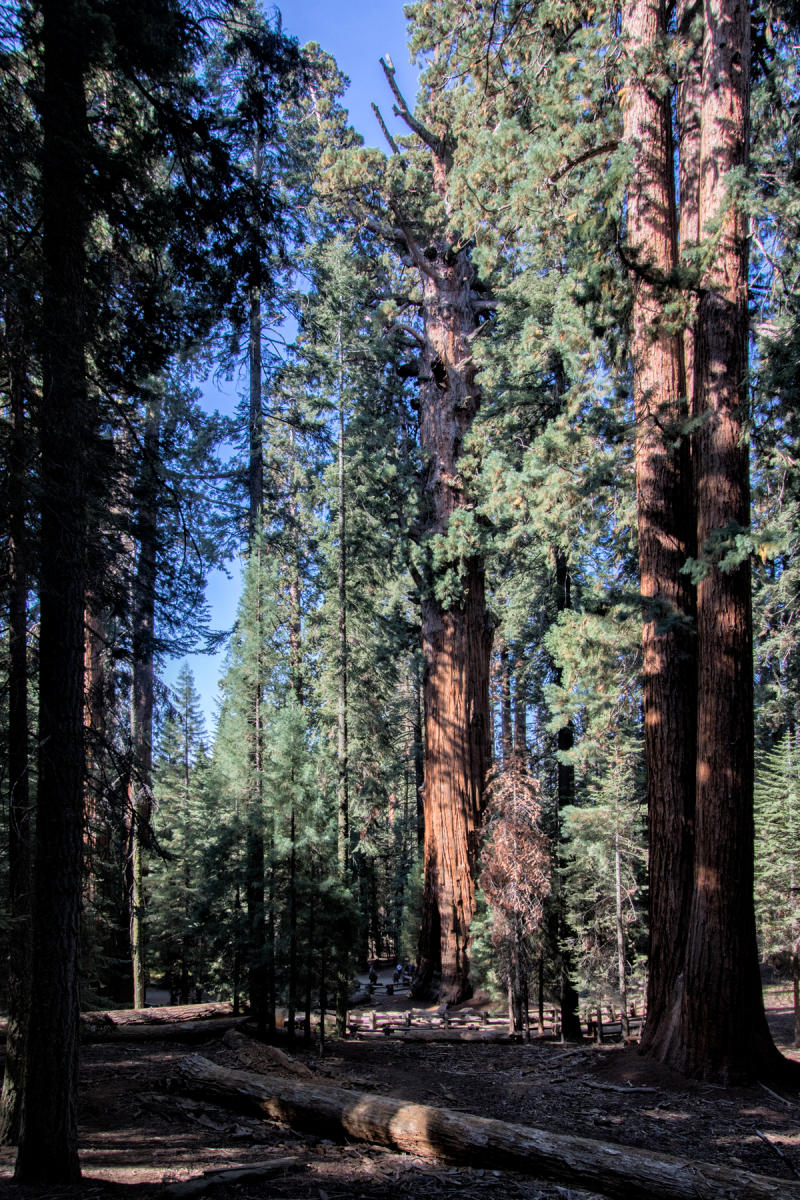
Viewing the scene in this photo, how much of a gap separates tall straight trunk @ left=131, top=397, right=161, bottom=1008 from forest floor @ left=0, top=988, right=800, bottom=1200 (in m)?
2.38

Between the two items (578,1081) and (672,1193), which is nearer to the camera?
(672,1193)

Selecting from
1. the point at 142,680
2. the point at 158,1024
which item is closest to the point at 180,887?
the point at 142,680

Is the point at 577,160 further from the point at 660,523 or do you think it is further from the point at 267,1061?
the point at 267,1061

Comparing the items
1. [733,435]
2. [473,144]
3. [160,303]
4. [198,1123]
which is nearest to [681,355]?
[733,435]

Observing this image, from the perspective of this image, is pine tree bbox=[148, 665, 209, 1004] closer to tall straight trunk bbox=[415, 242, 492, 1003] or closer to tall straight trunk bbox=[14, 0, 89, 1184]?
tall straight trunk bbox=[415, 242, 492, 1003]

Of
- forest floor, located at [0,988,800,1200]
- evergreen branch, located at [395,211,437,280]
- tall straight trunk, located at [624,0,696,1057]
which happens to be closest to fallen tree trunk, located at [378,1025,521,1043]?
forest floor, located at [0,988,800,1200]

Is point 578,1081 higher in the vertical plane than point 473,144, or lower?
lower

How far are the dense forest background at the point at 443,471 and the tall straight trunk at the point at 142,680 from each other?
0.16 m

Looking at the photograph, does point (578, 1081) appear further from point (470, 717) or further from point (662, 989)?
point (470, 717)

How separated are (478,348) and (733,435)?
7627 mm

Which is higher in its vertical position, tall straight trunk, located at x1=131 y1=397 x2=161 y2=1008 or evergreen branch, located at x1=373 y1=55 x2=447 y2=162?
evergreen branch, located at x1=373 y1=55 x2=447 y2=162

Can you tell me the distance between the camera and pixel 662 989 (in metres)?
7.53

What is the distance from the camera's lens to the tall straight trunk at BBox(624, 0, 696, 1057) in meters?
7.63

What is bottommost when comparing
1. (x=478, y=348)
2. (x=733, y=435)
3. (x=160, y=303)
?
(x=733, y=435)
